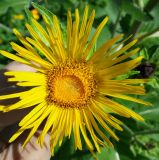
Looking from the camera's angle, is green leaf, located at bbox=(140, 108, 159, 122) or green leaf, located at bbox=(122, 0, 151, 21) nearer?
green leaf, located at bbox=(122, 0, 151, 21)

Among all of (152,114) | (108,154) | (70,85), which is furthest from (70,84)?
(152,114)

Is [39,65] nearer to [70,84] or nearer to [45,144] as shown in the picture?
[70,84]

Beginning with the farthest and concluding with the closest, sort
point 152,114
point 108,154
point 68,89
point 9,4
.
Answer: point 9,4 → point 152,114 → point 108,154 → point 68,89

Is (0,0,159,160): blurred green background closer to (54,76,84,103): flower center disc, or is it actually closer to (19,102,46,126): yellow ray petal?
(54,76,84,103): flower center disc

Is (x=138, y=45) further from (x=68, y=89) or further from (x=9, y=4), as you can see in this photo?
(x=9, y=4)

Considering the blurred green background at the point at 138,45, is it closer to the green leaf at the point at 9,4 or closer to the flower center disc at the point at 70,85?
the green leaf at the point at 9,4

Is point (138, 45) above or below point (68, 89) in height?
above

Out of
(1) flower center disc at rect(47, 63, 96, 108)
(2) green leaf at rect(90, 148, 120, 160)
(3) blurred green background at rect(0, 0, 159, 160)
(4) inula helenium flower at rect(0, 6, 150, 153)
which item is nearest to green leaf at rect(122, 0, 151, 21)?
(3) blurred green background at rect(0, 0, 159, 160)

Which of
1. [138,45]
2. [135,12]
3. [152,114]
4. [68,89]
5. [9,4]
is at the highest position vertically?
[9,4]

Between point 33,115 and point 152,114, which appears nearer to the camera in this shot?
point 33,115
